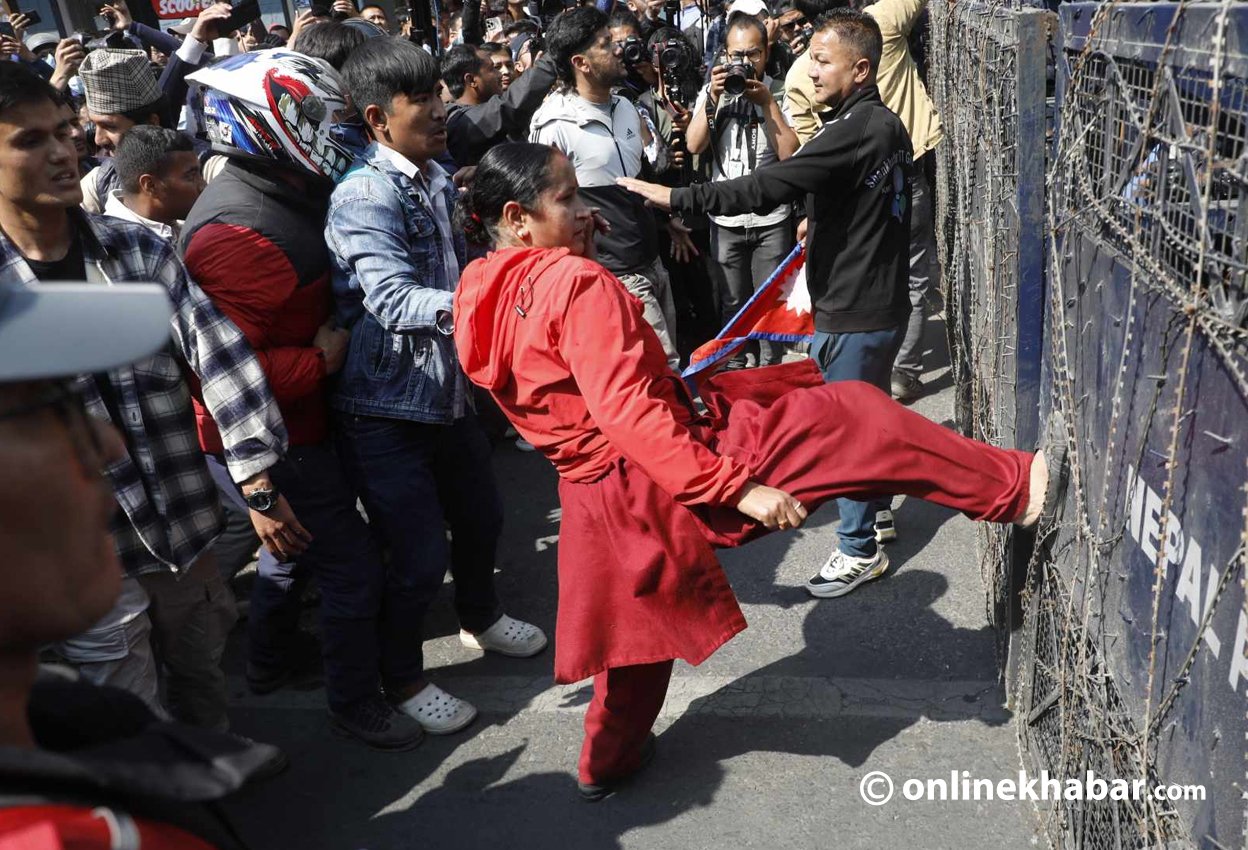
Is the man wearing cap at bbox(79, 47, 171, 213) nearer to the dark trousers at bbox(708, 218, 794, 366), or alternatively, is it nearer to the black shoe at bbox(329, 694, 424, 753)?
the black shoe at bbox(329, 694, 424, 753)

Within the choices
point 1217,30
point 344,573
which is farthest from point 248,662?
point 1217,30

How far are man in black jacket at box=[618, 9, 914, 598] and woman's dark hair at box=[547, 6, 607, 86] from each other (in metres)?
1.28

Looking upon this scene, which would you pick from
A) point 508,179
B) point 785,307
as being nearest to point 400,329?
point 508,179

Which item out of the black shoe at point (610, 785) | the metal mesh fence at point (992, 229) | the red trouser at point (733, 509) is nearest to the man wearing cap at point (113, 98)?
the red trouser at point (733, 509)

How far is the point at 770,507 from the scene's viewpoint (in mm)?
2352

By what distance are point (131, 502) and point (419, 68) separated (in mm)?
1417

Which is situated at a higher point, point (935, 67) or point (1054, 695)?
point (935, 67)

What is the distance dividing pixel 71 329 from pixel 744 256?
16.1 feet

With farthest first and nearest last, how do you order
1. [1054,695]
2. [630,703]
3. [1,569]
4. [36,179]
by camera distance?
1. [630,703]
2. [1054,695]
3. [36,179]
4. [1,569]

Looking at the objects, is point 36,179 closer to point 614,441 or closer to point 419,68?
point 419,68

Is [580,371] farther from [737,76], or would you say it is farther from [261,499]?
[737,76]

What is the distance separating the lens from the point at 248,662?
368 cm

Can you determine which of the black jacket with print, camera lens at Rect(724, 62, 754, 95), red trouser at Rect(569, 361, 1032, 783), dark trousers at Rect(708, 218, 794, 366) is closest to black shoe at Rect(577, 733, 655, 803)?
red trouser at Rect(569, 361, 1032, 783)

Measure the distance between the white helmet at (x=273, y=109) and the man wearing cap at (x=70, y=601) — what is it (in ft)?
6.76
